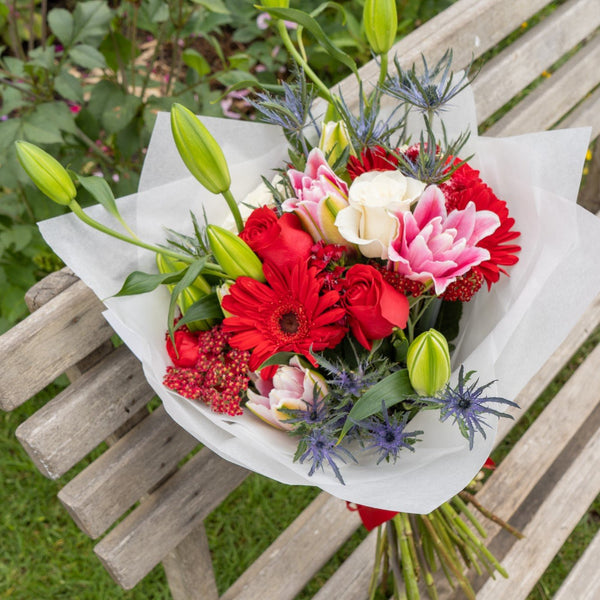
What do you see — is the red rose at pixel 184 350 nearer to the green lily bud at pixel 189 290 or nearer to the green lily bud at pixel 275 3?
the green lily bud at pixel 189 290

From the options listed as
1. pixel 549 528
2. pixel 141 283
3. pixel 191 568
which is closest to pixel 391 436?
pixel 141 283

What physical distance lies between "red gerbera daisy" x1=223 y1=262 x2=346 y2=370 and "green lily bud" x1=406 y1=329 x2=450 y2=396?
7 centimetres

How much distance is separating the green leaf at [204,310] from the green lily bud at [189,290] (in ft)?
0.04

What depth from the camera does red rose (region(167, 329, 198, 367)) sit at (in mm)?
751

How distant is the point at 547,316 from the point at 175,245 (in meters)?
0.41

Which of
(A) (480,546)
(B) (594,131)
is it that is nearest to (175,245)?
(A) (480,546)

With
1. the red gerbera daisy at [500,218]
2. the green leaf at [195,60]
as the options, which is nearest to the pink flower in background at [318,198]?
the red gerbera daisy at [500,218]

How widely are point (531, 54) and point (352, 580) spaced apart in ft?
3.36

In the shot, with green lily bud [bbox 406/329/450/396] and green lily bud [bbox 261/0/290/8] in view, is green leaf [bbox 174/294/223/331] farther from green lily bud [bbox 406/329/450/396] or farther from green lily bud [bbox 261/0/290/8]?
green lily bud [bbox 261/0/290/8]

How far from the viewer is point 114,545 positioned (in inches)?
39.6

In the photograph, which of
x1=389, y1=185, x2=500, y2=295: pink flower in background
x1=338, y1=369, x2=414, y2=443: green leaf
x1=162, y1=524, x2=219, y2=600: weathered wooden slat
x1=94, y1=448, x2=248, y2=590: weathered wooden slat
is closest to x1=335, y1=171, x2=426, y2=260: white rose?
x1=389, y1=185, x2=500, y2=295: pink flower in background

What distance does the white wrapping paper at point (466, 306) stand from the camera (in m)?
0.74

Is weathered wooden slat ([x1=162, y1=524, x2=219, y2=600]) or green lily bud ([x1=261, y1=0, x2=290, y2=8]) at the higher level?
green lily bud ([x1=261, y1=0, x2=290, y2=8])

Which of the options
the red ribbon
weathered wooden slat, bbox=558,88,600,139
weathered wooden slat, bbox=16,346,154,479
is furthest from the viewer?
weathered wooden slat, bbox=558,88,600,139
